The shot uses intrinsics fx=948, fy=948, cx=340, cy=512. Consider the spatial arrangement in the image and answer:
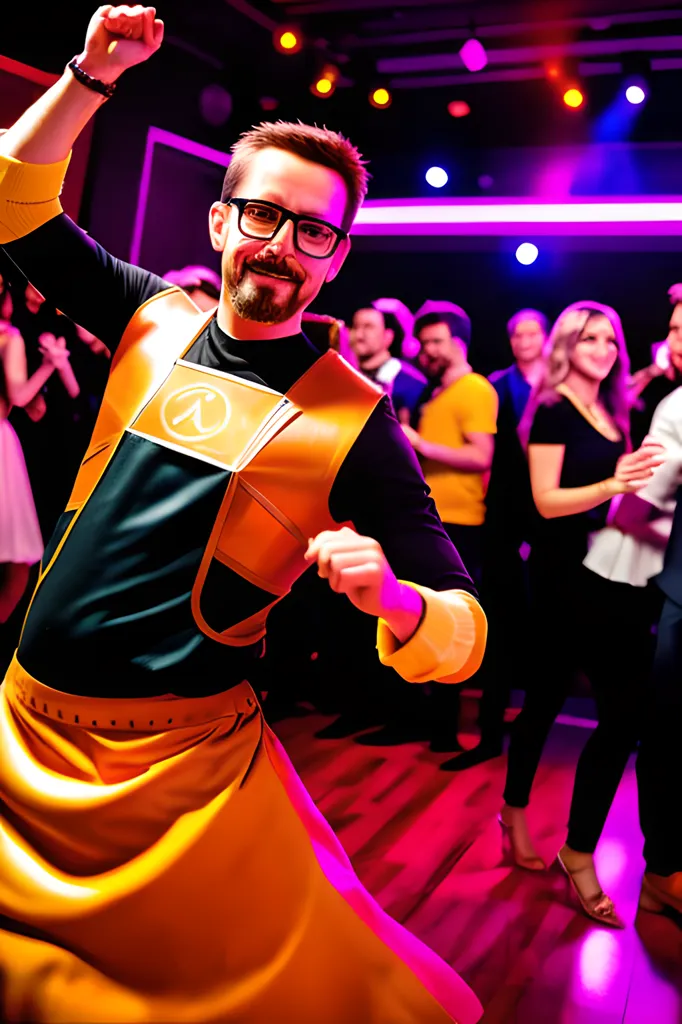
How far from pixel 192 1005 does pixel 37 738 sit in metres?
0.38

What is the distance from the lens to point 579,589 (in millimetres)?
2787

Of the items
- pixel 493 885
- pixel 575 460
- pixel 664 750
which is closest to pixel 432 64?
pixel 575 460

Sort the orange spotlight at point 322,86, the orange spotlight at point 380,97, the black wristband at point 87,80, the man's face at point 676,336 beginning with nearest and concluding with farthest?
the black wristband at point 87,80 < the man's face at point 676,336 < the orange spotlight at point 322,86 < the orange spotlight at point 380,97

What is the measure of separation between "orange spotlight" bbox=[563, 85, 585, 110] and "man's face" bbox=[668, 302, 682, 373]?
8.29 ft

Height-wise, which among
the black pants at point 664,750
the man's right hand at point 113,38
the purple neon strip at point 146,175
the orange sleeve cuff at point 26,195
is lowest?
the black pants at point 664,750

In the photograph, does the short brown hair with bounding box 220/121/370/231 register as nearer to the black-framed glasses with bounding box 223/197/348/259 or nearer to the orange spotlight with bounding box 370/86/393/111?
the black-framed glasses with bounding box 223/197/348/259

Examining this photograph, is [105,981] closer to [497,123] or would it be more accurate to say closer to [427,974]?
[427,974]

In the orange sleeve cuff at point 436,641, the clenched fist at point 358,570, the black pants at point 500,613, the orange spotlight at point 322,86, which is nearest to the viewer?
the clenched fist at point 358,570

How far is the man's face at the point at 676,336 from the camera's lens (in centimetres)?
300

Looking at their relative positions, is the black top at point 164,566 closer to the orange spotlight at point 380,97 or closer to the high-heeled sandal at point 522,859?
the high-heeled sandal at point 522,859

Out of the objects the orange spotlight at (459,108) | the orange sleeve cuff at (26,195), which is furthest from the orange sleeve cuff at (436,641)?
the orange spotlight at (459,108)

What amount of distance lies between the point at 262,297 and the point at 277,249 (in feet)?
0.22

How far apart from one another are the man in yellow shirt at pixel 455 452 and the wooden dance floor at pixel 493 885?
→ 0.22 meters

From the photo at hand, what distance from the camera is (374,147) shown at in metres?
5.73
